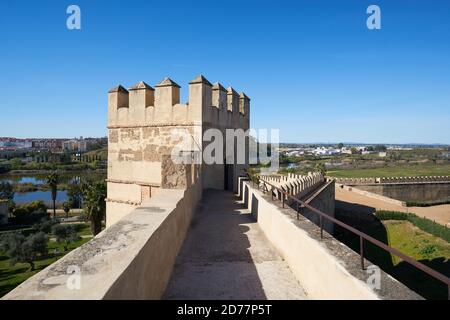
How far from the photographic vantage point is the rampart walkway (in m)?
4.76

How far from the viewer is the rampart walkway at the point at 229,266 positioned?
476cm

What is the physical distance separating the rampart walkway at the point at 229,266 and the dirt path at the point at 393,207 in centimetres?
2630

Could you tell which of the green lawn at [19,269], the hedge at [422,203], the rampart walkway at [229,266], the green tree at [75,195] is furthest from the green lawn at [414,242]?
the green tree at [75,195]

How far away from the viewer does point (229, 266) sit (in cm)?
580

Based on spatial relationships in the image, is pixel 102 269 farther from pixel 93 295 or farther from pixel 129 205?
pixel 129 205

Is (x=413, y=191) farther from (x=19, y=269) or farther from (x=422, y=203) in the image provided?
(x=19, y=269)

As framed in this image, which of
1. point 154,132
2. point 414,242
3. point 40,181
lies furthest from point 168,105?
point 40,181

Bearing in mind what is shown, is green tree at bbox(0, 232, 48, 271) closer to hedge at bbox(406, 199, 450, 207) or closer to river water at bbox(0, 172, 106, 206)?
hedge at bbox(406, 199, 450, 207)

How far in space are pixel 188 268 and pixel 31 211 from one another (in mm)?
54590

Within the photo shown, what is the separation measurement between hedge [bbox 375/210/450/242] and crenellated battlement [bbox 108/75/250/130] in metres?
17.4

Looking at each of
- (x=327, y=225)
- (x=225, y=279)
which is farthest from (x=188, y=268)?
(x=327, y=225)

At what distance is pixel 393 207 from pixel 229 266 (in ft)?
105

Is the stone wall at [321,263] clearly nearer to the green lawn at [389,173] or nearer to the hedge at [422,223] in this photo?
the hedge at [422,223]

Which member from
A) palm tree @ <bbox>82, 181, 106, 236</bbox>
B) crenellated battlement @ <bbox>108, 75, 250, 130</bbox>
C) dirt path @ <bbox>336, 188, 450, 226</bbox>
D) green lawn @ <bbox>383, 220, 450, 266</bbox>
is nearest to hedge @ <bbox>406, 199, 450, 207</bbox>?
dirt path @ <bbox>336, 188, 450, 226</bbox>
